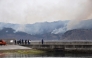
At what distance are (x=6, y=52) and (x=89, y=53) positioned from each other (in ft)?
68.3

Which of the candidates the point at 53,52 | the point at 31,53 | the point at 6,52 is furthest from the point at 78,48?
the point at 6,52

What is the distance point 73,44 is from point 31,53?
12514 millimetres

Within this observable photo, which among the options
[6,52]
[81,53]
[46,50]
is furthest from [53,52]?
[6,52]

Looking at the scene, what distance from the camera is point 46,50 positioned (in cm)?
8819

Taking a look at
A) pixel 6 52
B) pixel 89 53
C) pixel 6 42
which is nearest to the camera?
pixel 6 52

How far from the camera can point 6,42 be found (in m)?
97.5

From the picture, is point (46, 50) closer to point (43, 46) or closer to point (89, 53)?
point (43, 46)

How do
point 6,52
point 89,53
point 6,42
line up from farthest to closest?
1. point 6,42
2. point 89,53
3. point 6,52

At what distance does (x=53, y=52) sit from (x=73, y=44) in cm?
581

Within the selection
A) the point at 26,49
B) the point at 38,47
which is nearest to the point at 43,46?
the point at 38,47

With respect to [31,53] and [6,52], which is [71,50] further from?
[6,52]

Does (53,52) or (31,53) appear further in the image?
(53,52)

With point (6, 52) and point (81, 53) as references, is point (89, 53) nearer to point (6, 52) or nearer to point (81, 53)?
point (81, 53)

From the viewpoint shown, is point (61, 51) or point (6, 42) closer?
point (61, 51)
